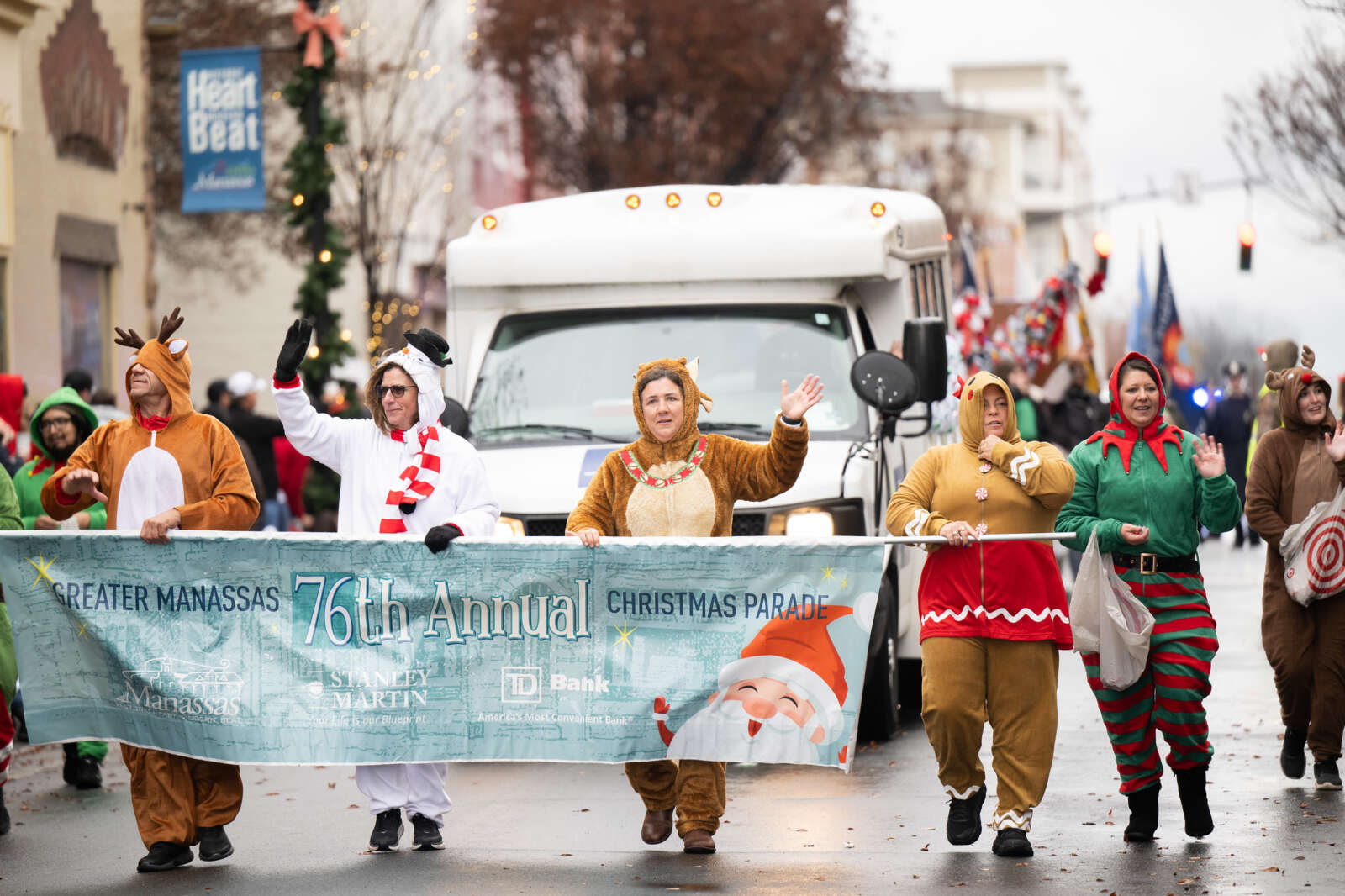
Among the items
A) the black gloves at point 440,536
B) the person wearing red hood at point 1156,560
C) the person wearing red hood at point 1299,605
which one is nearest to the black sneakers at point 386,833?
the black gloves at point 440,536

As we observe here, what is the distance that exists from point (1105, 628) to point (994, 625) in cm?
43

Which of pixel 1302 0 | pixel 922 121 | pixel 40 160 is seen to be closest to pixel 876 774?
pixel 1302 0

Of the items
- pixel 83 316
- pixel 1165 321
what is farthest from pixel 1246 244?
pixel 83 316

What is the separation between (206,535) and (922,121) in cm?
8838

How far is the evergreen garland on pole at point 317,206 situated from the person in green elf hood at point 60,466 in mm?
7835

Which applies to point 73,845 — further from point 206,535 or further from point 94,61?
point 94,61

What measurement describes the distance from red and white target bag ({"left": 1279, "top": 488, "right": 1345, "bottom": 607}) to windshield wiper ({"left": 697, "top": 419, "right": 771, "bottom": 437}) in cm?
275

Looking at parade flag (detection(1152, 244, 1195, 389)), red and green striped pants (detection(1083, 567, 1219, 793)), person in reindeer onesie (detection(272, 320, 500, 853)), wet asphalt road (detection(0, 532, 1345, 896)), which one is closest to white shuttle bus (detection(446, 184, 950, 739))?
wet asphalt road (detection(0, 532, 1345, 896))

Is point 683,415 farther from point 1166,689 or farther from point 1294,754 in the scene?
point 1294,754

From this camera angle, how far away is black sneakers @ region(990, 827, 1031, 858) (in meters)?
7.86

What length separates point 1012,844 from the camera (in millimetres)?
7855

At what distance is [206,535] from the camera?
8.19 metres

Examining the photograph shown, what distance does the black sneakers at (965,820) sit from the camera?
7.98 meters

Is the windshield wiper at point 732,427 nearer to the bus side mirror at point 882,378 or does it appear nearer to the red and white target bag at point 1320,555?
the bus side mirror at point 882,378
